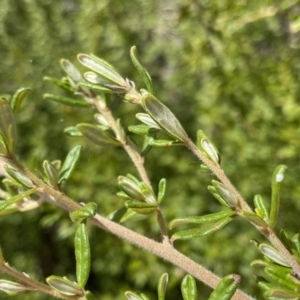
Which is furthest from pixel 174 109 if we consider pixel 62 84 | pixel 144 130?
pixel 144 130

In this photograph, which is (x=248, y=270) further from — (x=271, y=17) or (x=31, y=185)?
(x=31, y=185)

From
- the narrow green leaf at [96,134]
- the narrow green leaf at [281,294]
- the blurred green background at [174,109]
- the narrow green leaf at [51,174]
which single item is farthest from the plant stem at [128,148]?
the blurred green background at [174,109]

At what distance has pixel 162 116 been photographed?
497mm

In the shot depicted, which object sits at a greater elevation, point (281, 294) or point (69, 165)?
point (69, 165)

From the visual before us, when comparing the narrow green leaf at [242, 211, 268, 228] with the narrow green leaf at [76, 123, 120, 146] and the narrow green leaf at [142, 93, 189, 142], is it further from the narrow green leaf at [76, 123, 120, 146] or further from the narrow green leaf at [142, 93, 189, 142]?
the narrow green leaf at [76, 123, 120, 146]

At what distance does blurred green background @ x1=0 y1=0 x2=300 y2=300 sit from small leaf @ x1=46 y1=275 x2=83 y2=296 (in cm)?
72

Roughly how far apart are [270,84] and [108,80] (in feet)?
2.46

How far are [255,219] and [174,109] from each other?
1.16 meters

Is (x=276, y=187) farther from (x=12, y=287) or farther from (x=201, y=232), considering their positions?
(x=12, y=287)

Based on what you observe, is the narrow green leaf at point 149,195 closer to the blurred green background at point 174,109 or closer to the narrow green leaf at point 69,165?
the narrow green leaf at point 69,165

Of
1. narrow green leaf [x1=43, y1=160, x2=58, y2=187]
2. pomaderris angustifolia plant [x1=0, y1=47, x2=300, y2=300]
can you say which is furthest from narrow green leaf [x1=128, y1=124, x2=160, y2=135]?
narrow green leaf [x1=43, y1=160, x2=58, y2=187]

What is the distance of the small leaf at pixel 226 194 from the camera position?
48cm

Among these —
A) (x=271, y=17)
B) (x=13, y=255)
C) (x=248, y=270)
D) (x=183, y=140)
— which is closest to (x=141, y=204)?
(x=183, y=140)

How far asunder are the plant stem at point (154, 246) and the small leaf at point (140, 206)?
0.09 ft
